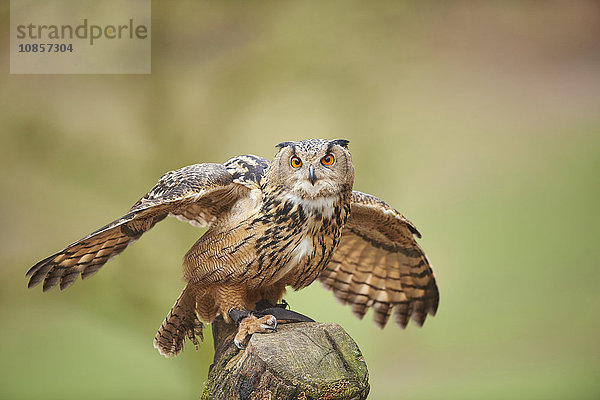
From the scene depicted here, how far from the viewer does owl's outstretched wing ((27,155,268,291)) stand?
5.57 ft

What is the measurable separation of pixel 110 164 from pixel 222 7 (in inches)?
40.1

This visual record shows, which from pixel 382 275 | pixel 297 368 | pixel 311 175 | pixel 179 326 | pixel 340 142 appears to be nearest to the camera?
pixel 297 368

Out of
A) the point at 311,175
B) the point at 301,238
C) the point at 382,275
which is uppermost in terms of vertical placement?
the point at 311,175

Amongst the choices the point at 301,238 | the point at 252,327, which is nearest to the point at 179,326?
the point at 252,327

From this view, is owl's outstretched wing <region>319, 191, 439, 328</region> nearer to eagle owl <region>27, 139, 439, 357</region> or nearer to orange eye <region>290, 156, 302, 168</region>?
eagle owl <region>27, 139, 439, 357</region>

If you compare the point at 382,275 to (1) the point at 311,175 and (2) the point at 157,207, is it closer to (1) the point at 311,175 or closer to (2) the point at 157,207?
(1) the point at 311,175

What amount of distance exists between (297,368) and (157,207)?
595 mm

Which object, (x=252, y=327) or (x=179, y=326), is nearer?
(x=252, y=327)

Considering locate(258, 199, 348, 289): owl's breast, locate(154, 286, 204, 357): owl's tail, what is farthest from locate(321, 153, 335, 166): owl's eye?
locate(154, 286, 204, 357): owl's tail

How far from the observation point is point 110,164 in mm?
3207

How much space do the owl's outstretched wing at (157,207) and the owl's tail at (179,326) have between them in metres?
0.27

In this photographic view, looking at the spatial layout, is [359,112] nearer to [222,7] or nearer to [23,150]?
[222,7]

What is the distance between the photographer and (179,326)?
2055 mm

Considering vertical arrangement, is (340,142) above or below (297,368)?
above
